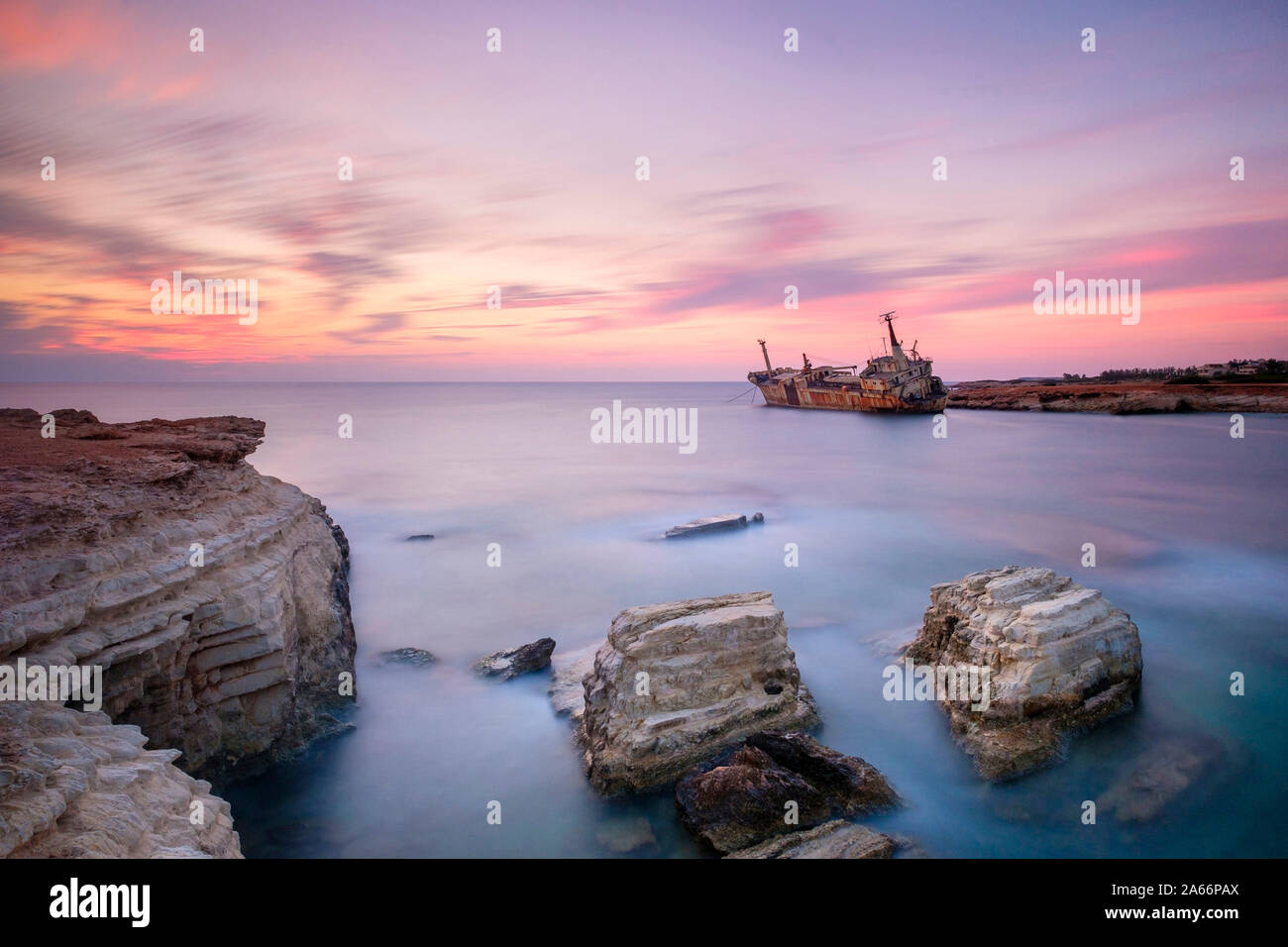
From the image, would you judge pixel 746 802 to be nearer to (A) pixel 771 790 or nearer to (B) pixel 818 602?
(A) pixel 771 790

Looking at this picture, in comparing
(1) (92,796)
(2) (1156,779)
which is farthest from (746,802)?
(1) (92,796)

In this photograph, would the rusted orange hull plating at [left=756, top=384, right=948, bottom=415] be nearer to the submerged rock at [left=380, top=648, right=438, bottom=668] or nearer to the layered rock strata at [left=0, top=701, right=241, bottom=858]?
the submerged rock at [left=380, top=648, right=438, bottom=668]

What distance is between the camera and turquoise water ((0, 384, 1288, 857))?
24.7 ft

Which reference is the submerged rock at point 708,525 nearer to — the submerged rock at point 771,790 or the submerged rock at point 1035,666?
the submerged rock at point 1035,666

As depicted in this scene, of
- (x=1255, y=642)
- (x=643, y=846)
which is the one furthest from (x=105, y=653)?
(x=1255, y=642)

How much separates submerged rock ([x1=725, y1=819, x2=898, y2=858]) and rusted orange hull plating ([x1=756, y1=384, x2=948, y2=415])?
5745 centimetres

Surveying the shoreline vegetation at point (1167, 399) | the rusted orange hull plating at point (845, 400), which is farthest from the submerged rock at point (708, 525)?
the shoreline vegetation at point (1167, 399)

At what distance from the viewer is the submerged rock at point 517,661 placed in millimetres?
11398

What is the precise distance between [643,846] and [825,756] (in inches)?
88.2

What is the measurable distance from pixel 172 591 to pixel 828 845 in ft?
23.8

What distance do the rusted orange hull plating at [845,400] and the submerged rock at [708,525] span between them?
4449cm

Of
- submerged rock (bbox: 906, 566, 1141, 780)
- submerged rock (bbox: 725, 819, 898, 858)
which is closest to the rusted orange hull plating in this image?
submerged rock (bbox: 906, 566, 1141, 780)

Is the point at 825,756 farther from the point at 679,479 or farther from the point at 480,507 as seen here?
the point at 679,479

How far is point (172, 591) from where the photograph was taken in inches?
280
